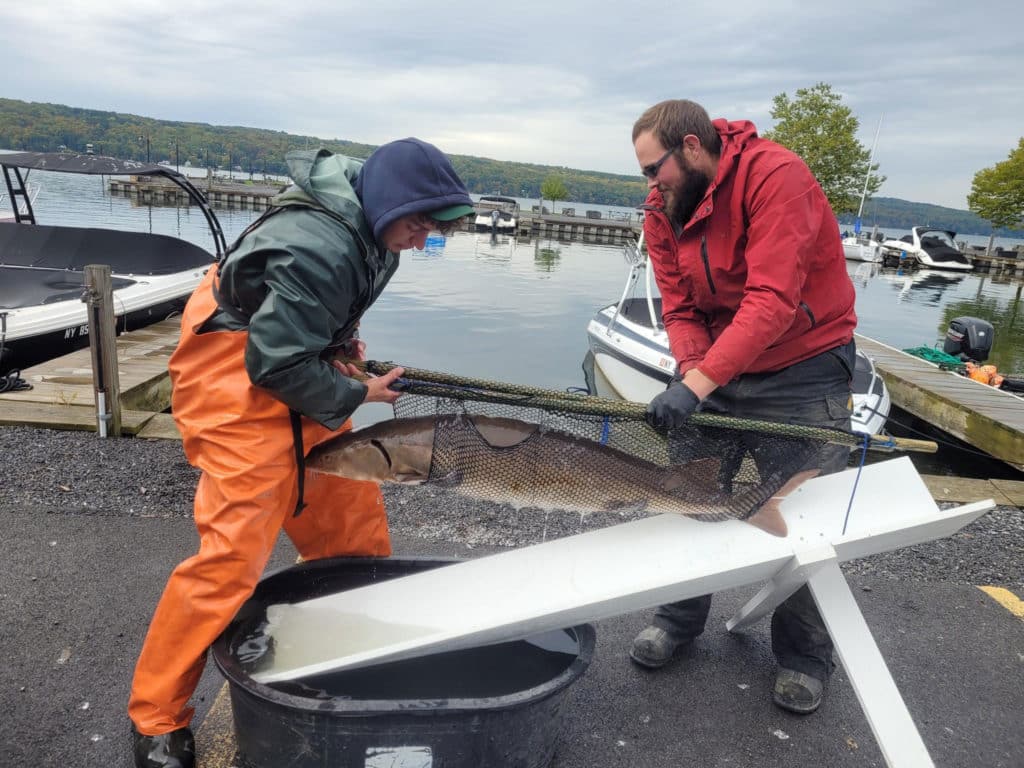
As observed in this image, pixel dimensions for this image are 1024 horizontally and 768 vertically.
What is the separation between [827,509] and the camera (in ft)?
8.44

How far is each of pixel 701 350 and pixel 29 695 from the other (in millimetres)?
3021

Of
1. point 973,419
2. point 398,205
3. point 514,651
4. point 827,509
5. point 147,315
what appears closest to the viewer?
→ point 398,205

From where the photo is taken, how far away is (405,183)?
2.33 metres

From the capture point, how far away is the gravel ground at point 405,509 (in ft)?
14.6

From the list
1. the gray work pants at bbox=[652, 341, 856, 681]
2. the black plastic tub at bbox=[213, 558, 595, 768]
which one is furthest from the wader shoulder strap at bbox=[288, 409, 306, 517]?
the gray work pants at bbox=[652, 341, 856, 681]

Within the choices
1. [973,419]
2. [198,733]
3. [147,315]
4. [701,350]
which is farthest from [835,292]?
[147,315]

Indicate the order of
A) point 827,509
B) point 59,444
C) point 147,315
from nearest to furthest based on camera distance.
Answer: point 827,509, point 59,444, point 147,315

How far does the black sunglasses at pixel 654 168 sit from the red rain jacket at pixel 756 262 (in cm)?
13

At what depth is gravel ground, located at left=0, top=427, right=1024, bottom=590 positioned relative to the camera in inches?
175

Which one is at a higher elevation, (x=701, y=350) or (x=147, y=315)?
(x=701, y=350)

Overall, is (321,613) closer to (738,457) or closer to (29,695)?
(29,695)

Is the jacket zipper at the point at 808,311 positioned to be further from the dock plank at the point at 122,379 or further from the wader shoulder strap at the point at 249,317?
the dock plank at the point at 122,379

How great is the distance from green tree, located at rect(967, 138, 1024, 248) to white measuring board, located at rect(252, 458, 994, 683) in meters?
72.0

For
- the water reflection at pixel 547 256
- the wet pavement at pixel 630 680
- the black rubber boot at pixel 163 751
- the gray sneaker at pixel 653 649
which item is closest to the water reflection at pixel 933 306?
the water reflection at pixel 547 256
